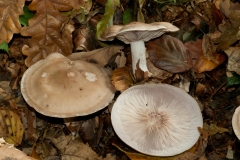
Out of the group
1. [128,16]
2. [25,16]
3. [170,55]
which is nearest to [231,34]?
[170,55]

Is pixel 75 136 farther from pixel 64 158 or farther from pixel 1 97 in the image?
pixel 1 97

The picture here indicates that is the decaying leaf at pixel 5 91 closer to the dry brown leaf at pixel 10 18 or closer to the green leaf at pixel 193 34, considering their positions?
the dry brown leaf at pixel 10 18

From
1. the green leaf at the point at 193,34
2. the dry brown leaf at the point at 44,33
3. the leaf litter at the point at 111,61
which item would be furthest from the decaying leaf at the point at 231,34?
the dry brown leaf at the point at 44,33

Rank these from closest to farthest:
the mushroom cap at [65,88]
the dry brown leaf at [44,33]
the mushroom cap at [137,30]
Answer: the mushroom cap at [137,30] < the mushroom cap at [65,88] < the dry brown leaf at [44,33]

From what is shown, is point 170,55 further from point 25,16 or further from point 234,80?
point 25,16

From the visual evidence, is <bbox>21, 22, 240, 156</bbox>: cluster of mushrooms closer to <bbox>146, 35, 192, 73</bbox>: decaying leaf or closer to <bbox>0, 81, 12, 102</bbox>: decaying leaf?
<bbox>146, 35, 192, 73</bbox>: decaying leaf

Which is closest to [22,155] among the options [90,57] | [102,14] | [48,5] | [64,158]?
[64,158]
